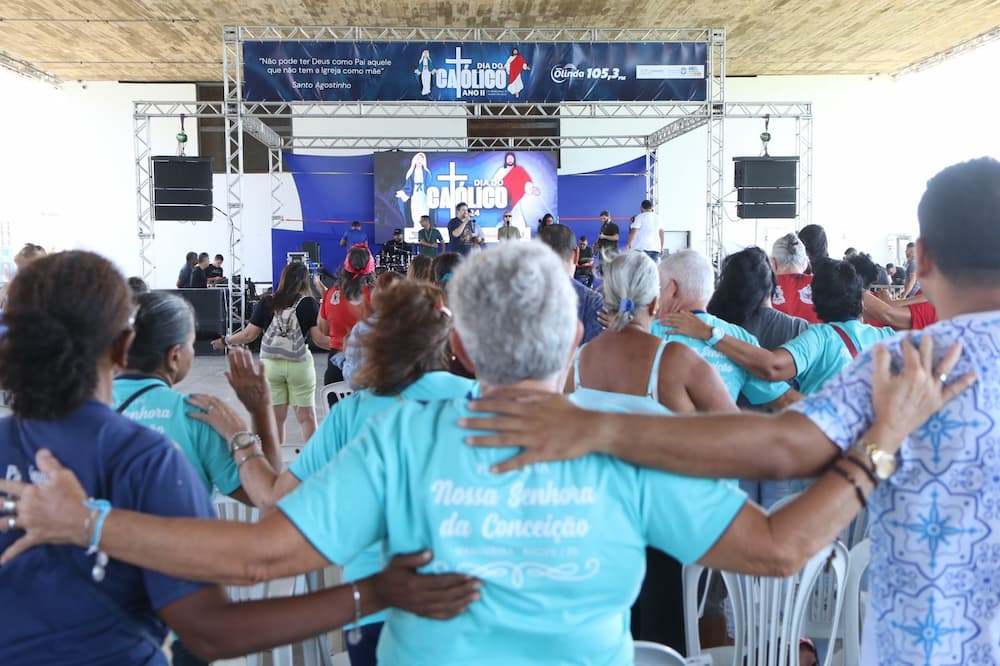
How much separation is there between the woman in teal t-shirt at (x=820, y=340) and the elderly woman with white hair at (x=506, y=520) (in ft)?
5.31

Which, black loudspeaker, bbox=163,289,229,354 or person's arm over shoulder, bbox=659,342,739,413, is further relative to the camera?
black loudspeaker, bbox=163,289,229,354

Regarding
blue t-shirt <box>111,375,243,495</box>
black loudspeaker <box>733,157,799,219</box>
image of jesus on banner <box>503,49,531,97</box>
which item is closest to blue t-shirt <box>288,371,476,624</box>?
blue t-shirt <box>111,375,243,495</box>

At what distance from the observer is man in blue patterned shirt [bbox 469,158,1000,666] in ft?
3.47

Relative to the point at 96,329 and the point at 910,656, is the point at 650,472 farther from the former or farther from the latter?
the point at 96,329

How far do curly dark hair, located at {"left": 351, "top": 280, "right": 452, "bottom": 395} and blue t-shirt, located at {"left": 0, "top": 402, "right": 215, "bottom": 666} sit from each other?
2.11 ft

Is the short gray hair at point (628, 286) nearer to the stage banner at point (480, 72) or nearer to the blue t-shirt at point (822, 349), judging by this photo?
the blue t-shirt at point (822, 349)

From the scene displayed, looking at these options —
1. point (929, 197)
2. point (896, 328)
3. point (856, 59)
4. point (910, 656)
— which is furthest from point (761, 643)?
point (856, 59)

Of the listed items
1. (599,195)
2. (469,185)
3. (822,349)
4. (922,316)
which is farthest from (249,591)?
(599,195)

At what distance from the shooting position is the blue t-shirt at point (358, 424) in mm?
1589

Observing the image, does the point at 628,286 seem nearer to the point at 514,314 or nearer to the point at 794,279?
the point at 514,314

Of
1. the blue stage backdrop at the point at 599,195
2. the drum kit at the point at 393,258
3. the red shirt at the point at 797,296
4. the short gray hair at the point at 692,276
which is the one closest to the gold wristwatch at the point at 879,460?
the short gray hair at the point at 692,276

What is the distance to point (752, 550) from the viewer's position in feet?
3.37

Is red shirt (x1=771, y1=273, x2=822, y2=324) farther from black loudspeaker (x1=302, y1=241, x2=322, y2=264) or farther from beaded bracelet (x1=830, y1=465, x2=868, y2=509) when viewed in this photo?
black loudspeaker (x1=302, y1=241, x2=322, y2=264)

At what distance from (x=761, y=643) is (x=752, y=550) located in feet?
2.67
